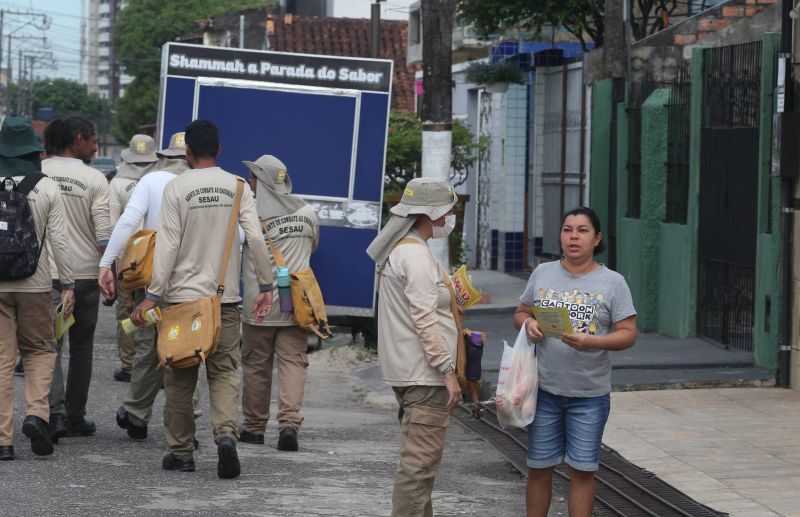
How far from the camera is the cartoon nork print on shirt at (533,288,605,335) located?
637cm

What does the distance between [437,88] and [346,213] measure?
145 cm

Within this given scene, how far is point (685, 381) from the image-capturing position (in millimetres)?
11438

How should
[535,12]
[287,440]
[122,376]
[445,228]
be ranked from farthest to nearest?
1. [535,12]
2. [122,376]
3. [287,440]
4. [445,228]

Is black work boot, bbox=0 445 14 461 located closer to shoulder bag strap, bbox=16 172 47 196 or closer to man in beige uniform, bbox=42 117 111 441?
man in beige uniform, bbox=42 117 111 441

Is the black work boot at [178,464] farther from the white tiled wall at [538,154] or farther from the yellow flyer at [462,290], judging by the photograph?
the white tiled wall at [538,154]

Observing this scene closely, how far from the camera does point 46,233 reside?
845 cm

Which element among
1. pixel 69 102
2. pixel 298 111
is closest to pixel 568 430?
pixel 298 111

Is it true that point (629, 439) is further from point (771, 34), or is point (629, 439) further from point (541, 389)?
point (771, 34)

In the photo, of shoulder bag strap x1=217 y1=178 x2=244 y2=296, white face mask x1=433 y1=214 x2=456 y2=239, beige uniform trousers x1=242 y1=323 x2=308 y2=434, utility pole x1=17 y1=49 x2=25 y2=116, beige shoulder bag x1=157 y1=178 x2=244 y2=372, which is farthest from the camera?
utility pole x1=17 y1=49 x2=25 y2=116

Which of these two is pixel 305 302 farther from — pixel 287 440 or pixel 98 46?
pixel 98 46

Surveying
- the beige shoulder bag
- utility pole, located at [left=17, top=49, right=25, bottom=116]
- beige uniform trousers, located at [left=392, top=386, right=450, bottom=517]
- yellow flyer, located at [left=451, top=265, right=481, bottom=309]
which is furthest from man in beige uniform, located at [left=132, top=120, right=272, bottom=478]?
utility pole, located at [left=17, top=49, right=25, bottom=116]

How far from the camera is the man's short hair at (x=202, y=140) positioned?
26.4 feet

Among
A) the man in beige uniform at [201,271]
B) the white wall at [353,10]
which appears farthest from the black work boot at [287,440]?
the white wall at [353,10]

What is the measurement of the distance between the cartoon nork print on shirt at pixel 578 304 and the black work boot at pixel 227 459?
2.26m
